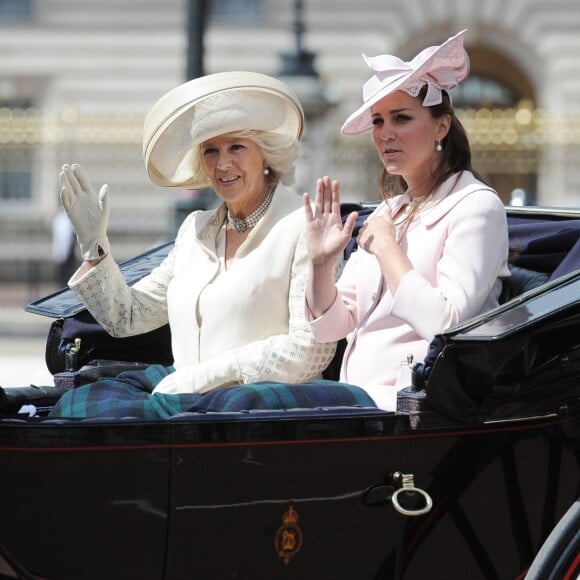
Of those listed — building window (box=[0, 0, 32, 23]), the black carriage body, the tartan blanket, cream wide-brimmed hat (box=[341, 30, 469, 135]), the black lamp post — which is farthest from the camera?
building window (box=[0, 0, 32, 23])

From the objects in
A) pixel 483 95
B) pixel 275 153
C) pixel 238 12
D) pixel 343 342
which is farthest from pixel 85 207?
pixel 483 95

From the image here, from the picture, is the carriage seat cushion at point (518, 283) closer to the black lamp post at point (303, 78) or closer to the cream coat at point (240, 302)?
the cream coat at point (240, 302)

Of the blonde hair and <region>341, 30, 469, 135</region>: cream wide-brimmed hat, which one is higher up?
<region>341, 30, 469, 135</region>: cream wide-brimmed hat

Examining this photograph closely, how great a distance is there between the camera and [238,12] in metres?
22.8

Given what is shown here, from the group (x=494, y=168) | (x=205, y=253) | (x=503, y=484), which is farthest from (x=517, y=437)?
(x=494, y=168)

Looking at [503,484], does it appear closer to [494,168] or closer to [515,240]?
[515,240]

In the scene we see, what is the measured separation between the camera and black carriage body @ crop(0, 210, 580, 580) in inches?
105

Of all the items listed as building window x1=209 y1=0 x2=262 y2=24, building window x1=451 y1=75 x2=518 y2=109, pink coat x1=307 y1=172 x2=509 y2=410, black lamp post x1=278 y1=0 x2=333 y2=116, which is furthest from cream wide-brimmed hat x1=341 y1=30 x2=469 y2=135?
building window x1=451 y1=75 x2=518 y2=109

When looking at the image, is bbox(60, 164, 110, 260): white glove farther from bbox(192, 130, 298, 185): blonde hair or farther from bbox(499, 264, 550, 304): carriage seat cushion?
bbox(499, 264, 550, 304): carriage seat cushion

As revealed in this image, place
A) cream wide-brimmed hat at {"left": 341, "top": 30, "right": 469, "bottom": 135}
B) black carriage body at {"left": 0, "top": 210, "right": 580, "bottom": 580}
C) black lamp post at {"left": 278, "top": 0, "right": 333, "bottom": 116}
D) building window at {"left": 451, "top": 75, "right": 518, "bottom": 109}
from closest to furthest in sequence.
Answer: black carriage body at {"left": 0, "top": 210, "right": 580, "bottom": 580}
cream wide-brimmed hat at {"left": 341, "top": 30, "right": 469, "bottom": 135}
black lamp post at {"left": 278, "top": 0, "right": 333, "bottom": 116}
building window at {"left": 451, "top": 75, "right": 518, "bottom": 109}

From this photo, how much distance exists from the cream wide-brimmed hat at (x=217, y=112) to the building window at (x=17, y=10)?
66.3ft

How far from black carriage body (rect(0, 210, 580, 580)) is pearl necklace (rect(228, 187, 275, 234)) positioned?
2.70 feet

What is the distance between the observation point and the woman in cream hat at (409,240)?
3.05m

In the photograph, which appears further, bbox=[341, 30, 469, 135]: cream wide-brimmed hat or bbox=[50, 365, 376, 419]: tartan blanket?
bbox=[341, 30, 469, 135]: cream wide-brimmed hat
